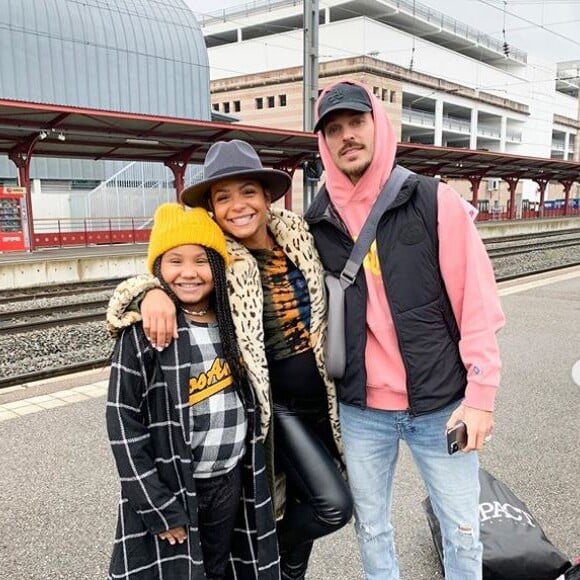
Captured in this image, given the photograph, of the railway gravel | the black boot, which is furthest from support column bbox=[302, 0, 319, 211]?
the black boot

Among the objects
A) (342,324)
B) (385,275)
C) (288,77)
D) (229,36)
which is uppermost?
(229,36)

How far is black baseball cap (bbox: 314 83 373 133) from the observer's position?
189cm

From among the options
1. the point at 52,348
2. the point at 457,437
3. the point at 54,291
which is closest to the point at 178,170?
the point at 54,291

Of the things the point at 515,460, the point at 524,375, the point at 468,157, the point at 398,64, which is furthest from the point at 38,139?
the point at 398,64

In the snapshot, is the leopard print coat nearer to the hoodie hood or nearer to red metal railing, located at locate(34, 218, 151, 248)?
the hoodie hood

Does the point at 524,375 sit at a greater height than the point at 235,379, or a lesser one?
lesser

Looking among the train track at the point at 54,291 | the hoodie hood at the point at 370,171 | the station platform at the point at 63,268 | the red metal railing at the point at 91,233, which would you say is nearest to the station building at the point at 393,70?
the red metal railing at the point at 91,233

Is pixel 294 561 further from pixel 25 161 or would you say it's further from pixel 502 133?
pixel 502 133

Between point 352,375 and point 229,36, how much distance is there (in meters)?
65.3

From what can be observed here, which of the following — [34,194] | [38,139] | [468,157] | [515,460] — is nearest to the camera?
[515,460]

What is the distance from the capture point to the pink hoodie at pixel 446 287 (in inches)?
73.1

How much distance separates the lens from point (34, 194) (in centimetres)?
2864

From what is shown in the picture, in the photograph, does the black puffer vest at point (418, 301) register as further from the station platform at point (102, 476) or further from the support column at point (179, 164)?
the support column at point (179, 164)

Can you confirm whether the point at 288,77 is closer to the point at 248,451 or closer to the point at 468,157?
the point at 468,157
